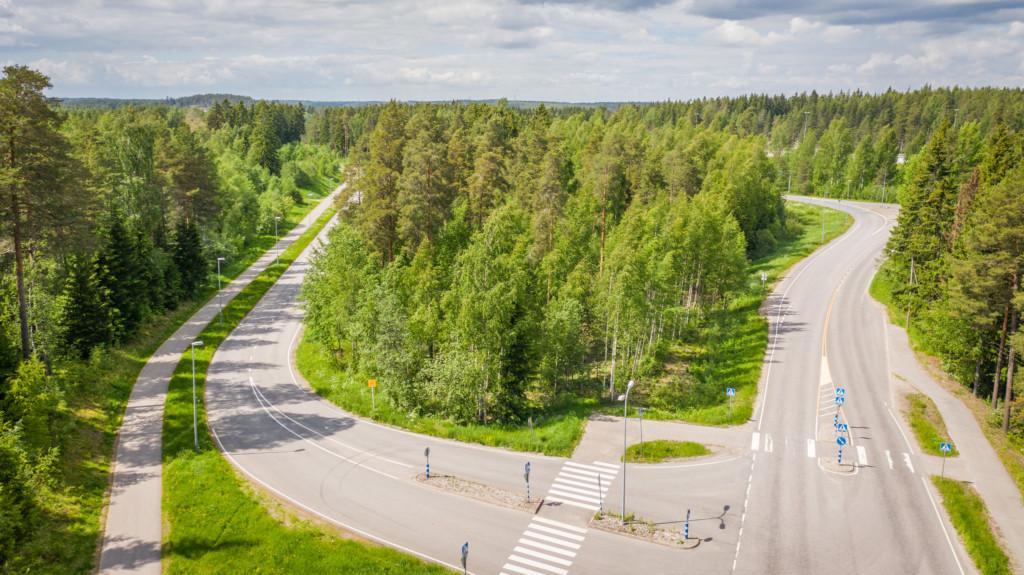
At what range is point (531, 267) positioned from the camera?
56.3 meters

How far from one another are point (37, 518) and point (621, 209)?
6407 cm

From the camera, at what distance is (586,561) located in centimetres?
2614

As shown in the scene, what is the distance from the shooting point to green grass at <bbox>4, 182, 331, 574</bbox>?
85.6 feet

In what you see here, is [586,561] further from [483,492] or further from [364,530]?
[364,530]

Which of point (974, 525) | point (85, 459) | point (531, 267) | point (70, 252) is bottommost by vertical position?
point (85, 459)

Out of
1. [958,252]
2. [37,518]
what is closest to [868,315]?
[958,252]

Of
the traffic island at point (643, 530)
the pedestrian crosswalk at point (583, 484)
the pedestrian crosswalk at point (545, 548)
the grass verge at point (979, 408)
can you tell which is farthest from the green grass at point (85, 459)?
the grass verge at point (979, 408)

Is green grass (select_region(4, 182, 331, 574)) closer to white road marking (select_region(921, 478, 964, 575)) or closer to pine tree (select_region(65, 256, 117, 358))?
pine tree (select_region(65, 256, 117, 358))

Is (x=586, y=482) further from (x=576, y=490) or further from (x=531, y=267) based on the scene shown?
(x=531, y=267)

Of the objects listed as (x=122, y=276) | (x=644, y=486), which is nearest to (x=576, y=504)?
(x=644, y=486)

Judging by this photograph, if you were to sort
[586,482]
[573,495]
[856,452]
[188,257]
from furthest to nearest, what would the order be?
[188,257]
[856,452]
[586,482]
[573,495]

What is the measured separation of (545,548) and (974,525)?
62.0 feet

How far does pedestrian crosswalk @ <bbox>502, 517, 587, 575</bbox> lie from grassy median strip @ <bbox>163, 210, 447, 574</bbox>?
3.24 meters

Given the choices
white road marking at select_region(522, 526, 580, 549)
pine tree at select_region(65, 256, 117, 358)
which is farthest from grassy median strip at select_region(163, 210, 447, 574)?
pine tree at select_region(65, 256, 117, 358)
